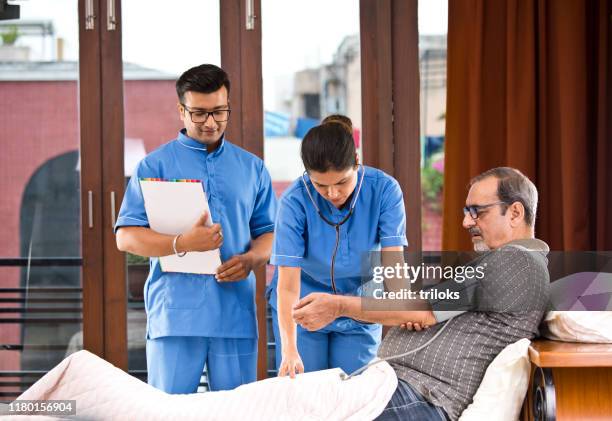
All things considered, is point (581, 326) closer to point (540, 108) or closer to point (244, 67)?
point (540, 108)

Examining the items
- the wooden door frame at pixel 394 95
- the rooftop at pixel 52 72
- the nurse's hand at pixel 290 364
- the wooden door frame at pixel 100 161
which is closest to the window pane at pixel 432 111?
the wooden door frame at pixel 394 95

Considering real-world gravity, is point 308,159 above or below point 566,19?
below

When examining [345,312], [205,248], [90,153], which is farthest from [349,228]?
[90,153]

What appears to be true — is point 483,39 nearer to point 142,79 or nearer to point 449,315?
point 142,79

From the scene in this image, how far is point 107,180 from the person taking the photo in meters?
3.43

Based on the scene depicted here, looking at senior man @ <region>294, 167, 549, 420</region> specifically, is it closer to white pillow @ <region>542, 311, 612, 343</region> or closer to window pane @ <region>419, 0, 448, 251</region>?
white pillow @ <region>542, 311, 612, 343</region>

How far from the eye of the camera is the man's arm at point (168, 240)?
7.94 feet

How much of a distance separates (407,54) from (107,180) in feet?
4.71

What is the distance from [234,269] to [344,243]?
1.21 ft

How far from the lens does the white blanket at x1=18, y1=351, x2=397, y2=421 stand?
6.22ft

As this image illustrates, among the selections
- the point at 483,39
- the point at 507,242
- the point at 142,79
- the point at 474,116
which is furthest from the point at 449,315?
the point at 142,79

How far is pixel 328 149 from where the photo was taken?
2090mm

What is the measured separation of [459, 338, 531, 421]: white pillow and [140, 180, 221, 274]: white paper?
0.95 metres

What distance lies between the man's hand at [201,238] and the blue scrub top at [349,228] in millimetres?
220
